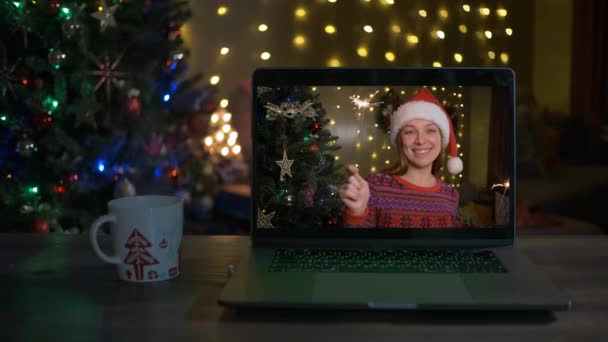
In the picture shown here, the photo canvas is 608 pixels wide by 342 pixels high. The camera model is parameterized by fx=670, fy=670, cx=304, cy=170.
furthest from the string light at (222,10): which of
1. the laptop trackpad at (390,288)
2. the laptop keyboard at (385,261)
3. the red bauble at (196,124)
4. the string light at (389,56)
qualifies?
the laptop trackpad at (390,288)

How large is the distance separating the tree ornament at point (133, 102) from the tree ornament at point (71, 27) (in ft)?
0.90

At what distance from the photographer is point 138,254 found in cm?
74

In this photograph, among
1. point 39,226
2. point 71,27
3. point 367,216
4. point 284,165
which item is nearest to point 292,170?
point 284,165

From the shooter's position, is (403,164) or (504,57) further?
(504,57)

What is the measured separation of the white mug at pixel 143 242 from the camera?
0.74 metres

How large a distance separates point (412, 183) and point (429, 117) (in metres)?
0.09

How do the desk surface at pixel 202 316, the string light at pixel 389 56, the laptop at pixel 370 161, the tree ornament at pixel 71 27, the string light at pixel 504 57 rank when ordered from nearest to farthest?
the desk surface at pixel 202 316 < the laptop at pixel 370 161 < the tree ornament at pixel 71 27 < the string light at pixel 389 56 < the string light at pixel 504 57

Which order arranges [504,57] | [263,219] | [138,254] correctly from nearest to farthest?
[138,254] < [263,219] < [504,57]

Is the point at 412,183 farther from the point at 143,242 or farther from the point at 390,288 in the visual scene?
the point at 143,242

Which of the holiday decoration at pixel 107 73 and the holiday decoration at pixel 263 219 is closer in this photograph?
the holiday decoration at pixel 263 219

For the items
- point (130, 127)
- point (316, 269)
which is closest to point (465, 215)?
point (316, 269)

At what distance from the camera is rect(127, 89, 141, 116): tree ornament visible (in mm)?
2248

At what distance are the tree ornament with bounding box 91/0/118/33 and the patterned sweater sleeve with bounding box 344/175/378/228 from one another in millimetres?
1564

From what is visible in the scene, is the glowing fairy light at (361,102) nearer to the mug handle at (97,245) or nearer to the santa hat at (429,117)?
the santa hat at (429,117)
